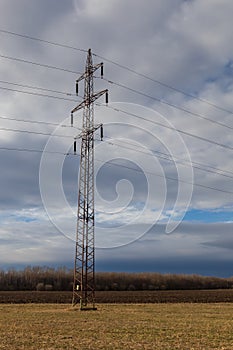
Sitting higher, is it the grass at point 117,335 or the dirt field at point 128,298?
the dirt field at point 128,298

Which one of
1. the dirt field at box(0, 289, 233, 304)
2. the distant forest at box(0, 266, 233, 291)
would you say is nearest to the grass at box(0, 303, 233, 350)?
the dirt field at box(0, 289, 233, 304)

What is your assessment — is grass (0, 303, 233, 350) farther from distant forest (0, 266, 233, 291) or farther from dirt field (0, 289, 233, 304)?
distant forest (0, 266, 233, 291)

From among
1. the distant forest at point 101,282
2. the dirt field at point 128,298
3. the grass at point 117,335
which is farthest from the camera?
the distant forest at point 101,282

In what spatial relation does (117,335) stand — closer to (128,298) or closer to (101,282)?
(128,298)

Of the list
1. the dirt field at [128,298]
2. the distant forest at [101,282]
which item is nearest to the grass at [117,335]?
the dirt field at [128,298]

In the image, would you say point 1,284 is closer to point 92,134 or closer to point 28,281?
point 28,281

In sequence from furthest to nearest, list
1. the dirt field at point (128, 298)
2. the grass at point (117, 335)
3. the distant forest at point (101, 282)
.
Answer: the distant forest at point (101, 282) → the dirt field at point (128, 298) → the grass at point (117, 335)

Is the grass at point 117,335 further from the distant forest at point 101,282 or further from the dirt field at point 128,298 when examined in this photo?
the distant forest at point 101,282

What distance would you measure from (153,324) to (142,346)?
1010 centimetres

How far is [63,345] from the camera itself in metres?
19.8

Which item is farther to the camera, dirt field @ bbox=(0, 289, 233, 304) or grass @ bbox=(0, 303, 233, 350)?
dirt field @ bbox=(0, 289, 233, 304)

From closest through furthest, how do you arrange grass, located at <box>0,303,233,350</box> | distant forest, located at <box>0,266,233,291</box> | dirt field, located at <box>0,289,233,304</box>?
grass, located at <box>0,303,233,350</box>, dirt field, located at <box>0,289,233,304</box>, distant forest, located at <box>0,266,233,291</box>

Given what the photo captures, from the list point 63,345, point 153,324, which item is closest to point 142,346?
point 63,345

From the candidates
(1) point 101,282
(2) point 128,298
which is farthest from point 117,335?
(1) point 101,282
